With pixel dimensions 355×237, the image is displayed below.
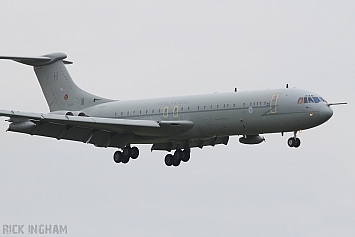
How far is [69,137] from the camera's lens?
62250 millimetres

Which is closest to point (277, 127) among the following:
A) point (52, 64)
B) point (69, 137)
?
point (69, 137)

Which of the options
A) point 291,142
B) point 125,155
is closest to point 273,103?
point 291,142

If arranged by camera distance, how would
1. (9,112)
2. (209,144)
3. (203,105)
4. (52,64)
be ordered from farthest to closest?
(52,64) < (209,144) < (203,105) < (9,112)

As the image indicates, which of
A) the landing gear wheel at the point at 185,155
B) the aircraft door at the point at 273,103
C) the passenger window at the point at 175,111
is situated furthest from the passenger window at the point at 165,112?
the aircraft door at the point at 273,103

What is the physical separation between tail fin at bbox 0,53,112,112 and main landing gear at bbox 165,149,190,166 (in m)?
7.34

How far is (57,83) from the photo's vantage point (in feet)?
230

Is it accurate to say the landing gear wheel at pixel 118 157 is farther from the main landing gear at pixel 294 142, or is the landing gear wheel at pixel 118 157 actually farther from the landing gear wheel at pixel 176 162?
the main landing gear at pixel 294 142

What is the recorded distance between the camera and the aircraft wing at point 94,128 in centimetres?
5875

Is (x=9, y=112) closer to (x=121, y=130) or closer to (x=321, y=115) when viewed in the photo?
(x=121, y=130)

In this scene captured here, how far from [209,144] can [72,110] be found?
34.3ft

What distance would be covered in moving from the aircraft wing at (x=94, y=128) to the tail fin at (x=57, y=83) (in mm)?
6107

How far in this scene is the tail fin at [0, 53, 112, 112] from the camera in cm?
6906

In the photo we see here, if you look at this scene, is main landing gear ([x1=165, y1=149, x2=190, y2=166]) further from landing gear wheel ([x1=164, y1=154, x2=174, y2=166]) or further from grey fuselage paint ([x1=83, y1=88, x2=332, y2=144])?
grey fuselage paint ([x1=83, y1=88, x2=332, y2=144])

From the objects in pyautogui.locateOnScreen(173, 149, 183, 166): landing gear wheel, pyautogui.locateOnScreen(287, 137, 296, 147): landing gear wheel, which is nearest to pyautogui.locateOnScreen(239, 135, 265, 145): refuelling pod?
pyautogui.locateOnScreen(173, 149, 183, 166): landing gear wheel
